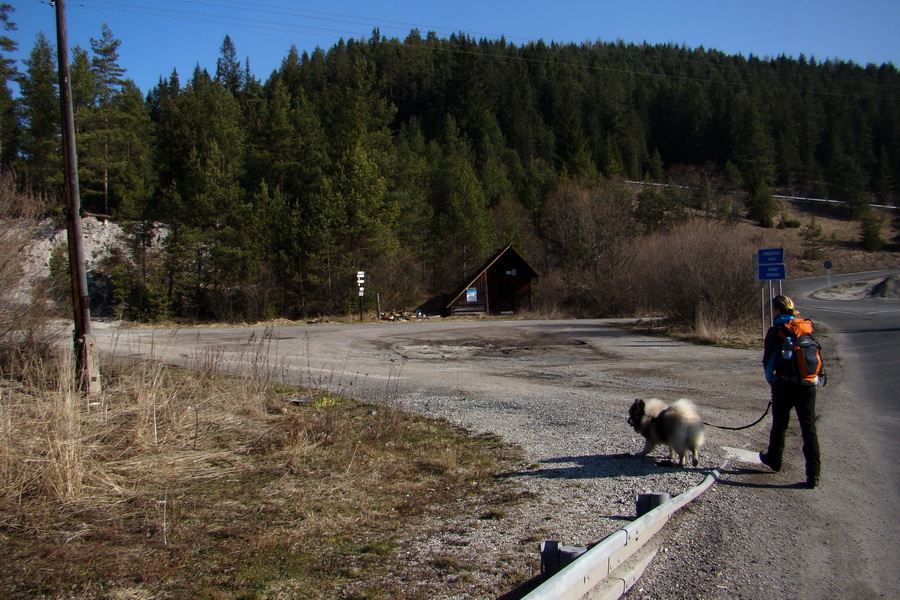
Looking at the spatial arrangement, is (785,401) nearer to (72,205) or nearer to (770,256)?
(72,205)

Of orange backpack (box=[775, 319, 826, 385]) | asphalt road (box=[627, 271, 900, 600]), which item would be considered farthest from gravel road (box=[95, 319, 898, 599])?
orange backpack (box=[775, 319, 826, 385])

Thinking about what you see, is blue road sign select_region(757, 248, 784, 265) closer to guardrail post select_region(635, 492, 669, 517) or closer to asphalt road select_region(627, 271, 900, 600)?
asphalt road select_region(627, 271, 900, 600)

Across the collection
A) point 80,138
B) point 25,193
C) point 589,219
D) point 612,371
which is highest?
point 80,138

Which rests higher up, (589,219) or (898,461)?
(589,219)

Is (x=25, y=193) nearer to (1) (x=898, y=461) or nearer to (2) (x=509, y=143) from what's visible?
(1) (x=898, y=461)

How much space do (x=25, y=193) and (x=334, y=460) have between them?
289 inches

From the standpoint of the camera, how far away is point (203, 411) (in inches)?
324

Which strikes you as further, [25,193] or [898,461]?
[25,193]

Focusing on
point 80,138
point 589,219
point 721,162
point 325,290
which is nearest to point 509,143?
point 721,162

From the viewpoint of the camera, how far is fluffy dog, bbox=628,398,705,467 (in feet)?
21.2

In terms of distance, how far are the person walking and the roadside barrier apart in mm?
2125

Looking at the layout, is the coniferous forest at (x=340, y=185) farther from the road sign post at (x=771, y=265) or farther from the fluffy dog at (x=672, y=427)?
the road sign post at (x=771, y=265)

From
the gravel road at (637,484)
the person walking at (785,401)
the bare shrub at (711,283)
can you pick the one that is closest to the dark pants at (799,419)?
the person walking at (785,401)

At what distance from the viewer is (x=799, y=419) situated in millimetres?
5992
